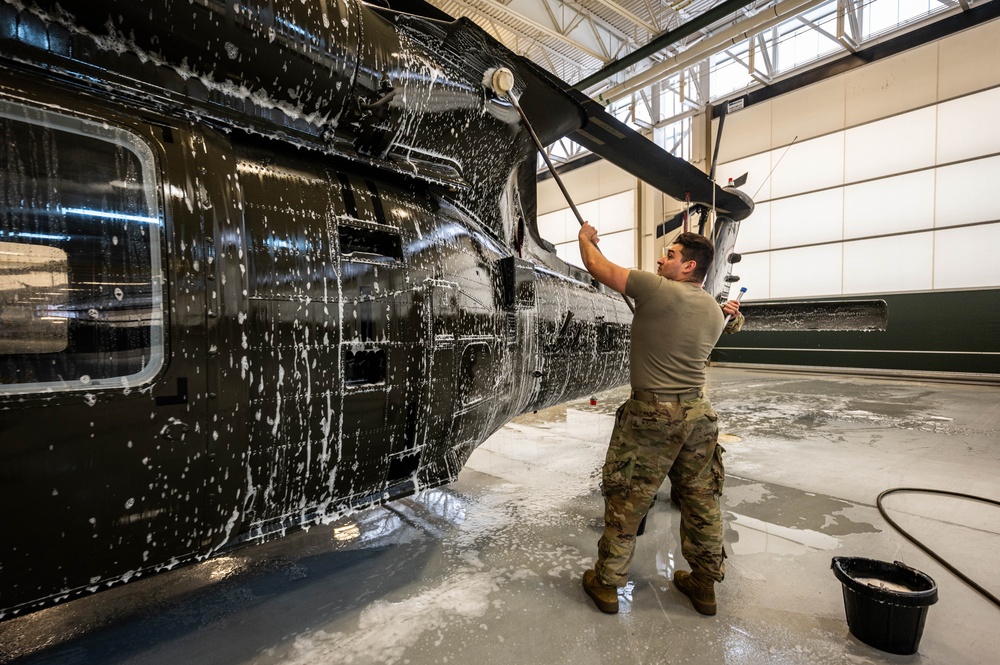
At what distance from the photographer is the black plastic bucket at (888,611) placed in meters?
1.83

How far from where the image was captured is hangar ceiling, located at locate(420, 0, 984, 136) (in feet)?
29.3

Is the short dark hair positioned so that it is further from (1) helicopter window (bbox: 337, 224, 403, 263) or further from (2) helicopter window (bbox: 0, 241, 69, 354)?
(2) helicopter window (bbox: 0, 241, 69, 354)

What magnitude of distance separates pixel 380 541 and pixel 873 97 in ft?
49.1

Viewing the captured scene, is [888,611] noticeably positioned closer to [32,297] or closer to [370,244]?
[370,244]

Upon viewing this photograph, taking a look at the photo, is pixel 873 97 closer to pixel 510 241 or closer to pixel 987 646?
pixel 510 241

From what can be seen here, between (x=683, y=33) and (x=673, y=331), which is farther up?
(x=683, y=33)

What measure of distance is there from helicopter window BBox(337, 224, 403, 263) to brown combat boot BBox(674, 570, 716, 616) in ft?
6.24

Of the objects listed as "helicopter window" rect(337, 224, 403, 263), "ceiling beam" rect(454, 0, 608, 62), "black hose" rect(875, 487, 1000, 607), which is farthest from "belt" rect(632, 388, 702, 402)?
"ceiling beam" rect(454, 0, 608, 62)

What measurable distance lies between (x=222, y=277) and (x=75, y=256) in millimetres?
333

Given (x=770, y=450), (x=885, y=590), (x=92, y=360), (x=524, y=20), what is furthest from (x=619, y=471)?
(x=524, y=20)

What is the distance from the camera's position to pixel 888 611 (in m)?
1.85

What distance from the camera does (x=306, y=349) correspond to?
1.68 metres

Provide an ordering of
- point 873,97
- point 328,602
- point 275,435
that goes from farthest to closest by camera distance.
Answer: point 873,97, point 328,602, point 275,435

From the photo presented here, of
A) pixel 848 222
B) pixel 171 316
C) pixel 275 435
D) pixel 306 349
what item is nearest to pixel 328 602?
pixel 275 435
